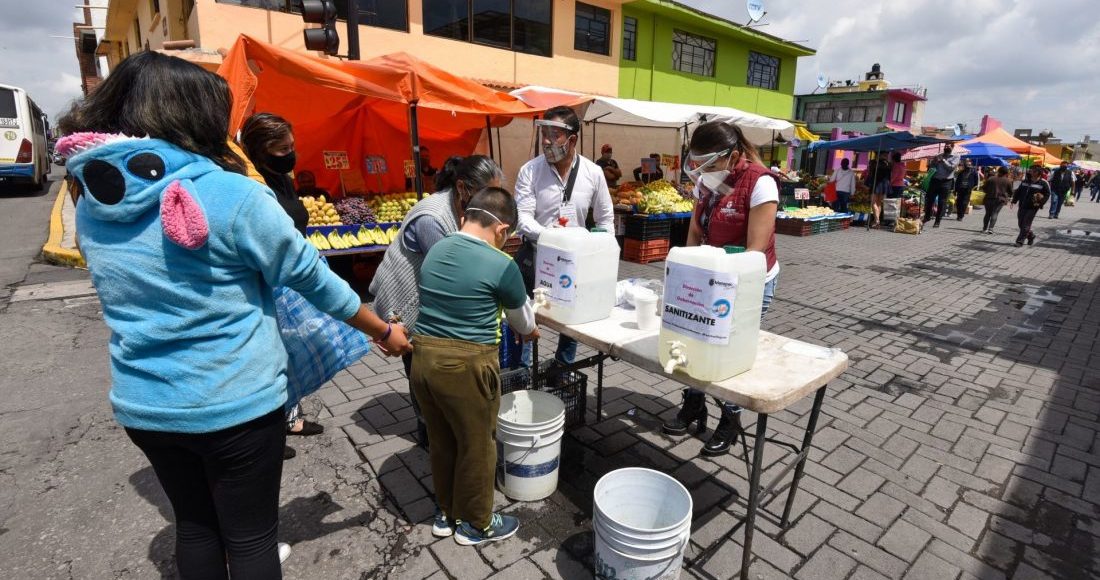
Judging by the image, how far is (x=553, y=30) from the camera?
44.7ft

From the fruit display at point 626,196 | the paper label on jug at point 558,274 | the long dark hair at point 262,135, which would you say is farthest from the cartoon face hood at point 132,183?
the fruit display at point 626,196

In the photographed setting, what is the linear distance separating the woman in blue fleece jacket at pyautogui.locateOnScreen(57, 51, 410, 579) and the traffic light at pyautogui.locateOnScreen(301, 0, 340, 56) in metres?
5.42

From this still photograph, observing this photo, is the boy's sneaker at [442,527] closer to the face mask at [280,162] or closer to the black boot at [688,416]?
the black boot at [688,416]

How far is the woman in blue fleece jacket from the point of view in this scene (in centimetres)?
137

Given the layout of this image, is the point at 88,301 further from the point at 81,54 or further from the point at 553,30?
the point at 81,54

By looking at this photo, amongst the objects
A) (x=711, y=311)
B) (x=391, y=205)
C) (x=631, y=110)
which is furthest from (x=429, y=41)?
(x=711, y=311)

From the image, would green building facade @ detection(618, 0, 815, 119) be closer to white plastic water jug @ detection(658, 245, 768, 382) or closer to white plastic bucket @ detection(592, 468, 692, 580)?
white plastic water jug @ detection(658, 245, 768, 382)

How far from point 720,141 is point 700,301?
4.02ft

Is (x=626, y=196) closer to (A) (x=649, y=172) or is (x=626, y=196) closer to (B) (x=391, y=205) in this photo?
(B) (x=391, y=205)

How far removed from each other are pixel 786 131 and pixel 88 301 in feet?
47.0

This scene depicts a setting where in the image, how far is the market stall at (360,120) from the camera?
5125 millimetres

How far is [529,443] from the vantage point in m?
2.79

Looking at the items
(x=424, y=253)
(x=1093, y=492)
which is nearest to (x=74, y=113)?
(x=424, y=253)

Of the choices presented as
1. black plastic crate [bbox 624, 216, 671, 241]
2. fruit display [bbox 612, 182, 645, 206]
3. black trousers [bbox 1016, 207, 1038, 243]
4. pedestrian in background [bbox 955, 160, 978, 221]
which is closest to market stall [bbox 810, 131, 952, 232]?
pedestrian in background [bbox 955, 160, 978, 221]
